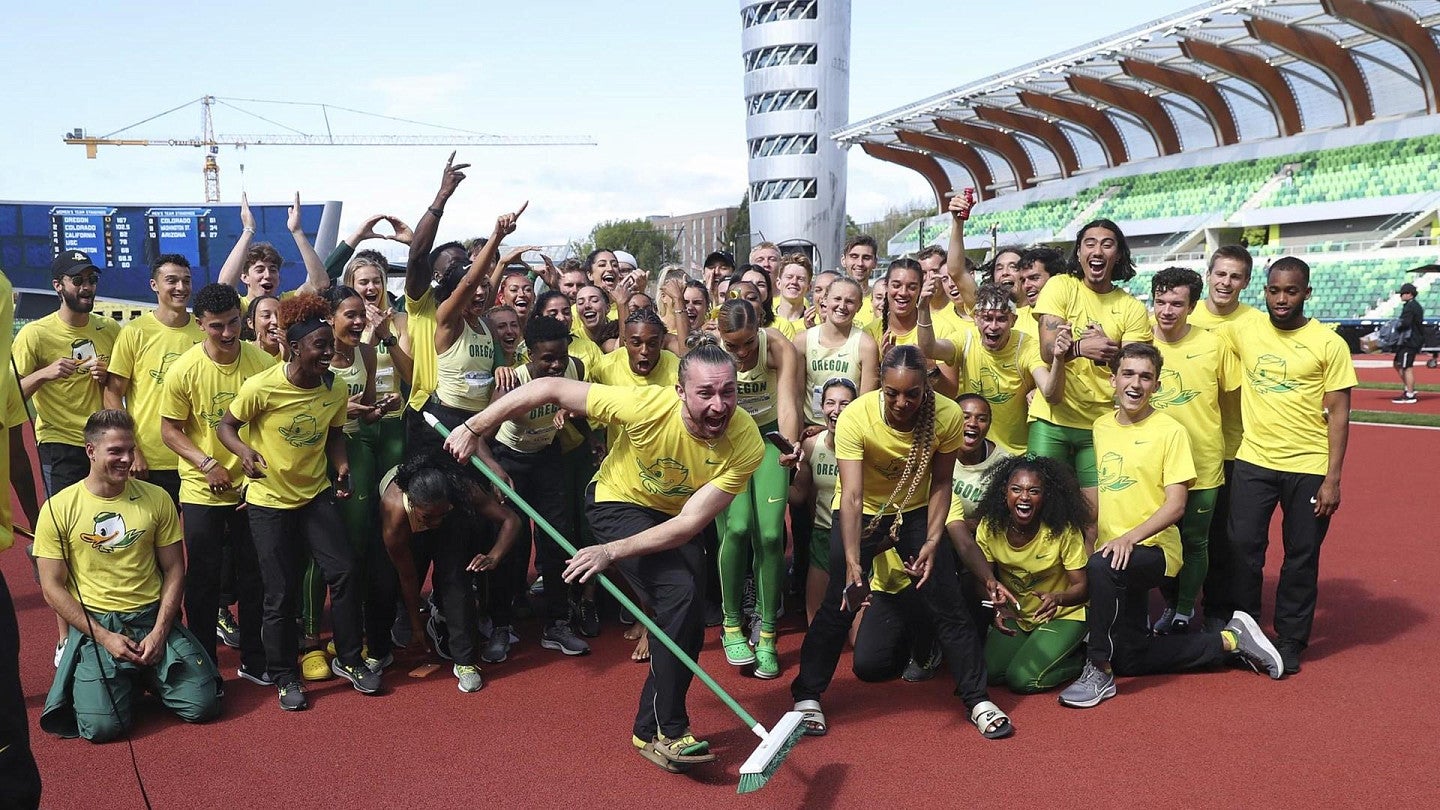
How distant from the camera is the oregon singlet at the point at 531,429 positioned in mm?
6134

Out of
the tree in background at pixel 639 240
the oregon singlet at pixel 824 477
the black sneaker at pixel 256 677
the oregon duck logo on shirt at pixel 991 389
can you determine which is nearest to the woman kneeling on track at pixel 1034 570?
the oregon singlet at pixel 824 477

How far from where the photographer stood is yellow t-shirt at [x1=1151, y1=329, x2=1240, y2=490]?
596 cm

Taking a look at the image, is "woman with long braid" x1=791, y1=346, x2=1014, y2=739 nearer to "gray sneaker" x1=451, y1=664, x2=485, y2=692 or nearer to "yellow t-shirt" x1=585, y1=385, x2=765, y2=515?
"yellow t-shirt" x1=585, y1=385, x2=765, y2=515

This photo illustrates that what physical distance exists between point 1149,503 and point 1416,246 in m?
33.1

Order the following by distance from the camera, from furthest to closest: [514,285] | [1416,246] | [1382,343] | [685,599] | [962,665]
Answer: [1416,246]
[1382,343]
[514,285]
[962,665]
[685,599]

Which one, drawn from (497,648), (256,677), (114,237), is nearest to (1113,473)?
(497,648)

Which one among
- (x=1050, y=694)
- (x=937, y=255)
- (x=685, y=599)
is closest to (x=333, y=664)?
(x=685, y=599)

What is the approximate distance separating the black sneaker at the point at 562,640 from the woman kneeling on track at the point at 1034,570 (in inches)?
84.5

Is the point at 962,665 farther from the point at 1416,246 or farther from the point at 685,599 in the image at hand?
the point at 1416,246

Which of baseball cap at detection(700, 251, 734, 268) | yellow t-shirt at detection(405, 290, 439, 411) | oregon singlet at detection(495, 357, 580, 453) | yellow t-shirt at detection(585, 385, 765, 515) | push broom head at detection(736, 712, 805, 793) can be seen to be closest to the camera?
push broom head at detection(736, 712, 805, 793)

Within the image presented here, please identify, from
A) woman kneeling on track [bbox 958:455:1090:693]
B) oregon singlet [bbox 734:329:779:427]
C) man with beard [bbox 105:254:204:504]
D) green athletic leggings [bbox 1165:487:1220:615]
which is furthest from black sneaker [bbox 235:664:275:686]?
green athletic leggings [bbox 1165:487:1220:615]

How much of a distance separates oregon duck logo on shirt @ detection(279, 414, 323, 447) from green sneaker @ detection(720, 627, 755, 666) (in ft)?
7.62

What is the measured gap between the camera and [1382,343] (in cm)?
2183

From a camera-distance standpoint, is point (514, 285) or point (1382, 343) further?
point (1382, 343)
